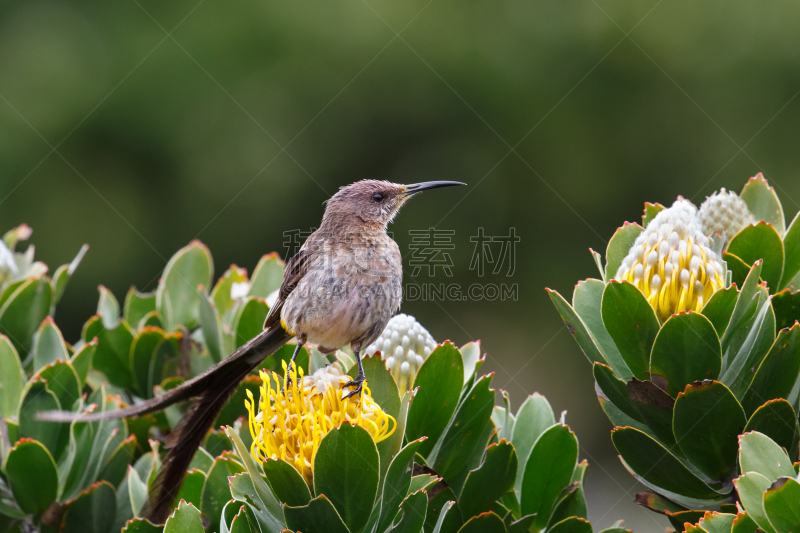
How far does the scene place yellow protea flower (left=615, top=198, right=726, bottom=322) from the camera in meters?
1.47

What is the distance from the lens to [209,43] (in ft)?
20.9

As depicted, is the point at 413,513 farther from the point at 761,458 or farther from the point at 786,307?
the point at 786,307

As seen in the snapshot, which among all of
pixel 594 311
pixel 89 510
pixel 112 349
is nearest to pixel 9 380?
pixel 112 349

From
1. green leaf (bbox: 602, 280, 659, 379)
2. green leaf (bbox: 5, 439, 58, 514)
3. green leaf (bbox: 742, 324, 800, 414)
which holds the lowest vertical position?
green leaf (bbox: 5, 439, 58, 514)

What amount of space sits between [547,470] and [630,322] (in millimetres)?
396

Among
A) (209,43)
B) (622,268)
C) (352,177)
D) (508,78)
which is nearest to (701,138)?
(508,78)

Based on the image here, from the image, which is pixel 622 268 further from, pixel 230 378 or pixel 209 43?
pixel 209 43

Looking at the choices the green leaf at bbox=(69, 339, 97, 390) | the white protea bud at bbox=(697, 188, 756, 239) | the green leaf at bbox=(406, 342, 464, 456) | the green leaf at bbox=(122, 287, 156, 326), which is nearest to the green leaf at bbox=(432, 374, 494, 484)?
the green leaf at bbox=(406, 342, 464, 456)

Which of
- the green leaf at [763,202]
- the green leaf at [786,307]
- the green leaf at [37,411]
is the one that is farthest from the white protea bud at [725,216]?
the green leaf at [37,411]

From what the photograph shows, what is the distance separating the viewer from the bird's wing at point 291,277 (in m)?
2.07

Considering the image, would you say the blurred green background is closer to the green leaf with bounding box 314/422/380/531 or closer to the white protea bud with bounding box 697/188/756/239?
the white protea bud with bounding box 697/188/756/239

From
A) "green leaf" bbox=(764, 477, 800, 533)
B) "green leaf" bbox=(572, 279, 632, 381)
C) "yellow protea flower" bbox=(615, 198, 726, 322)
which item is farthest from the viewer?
"green leaf" bbox=(572, 279, 632, 381)

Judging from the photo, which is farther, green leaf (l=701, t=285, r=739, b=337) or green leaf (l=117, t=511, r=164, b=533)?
green leaf (l=117, t=511, r=164, b=533)

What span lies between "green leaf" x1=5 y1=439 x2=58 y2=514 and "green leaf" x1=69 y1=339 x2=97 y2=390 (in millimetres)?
335
